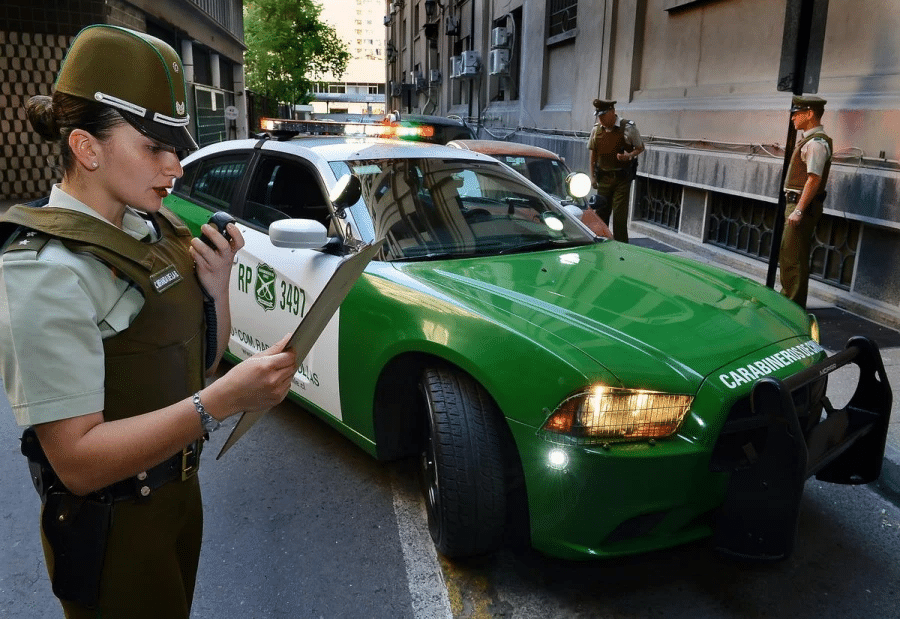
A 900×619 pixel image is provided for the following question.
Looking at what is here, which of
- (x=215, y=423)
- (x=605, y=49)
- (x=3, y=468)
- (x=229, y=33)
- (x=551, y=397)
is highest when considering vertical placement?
(x=229, y=33)

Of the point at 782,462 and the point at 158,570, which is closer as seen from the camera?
the point at 158,570

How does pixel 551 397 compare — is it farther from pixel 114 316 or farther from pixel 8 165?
pixel 8 165

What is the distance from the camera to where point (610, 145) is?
1017 centimetres

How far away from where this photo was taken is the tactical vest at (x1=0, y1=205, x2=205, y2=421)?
137 cm

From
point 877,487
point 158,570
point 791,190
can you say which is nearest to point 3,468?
point 158,570

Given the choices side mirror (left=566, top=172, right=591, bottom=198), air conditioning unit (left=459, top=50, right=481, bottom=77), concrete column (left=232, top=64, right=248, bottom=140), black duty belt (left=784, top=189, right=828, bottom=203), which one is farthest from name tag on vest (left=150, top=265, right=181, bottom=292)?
concrete column (left=232, top=64, right=248, bottom=140)

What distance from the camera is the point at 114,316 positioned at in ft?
4.63

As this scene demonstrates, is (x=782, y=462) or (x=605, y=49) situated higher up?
(x=605, y=49)

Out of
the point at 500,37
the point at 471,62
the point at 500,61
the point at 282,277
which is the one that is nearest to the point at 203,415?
the point at 282,277

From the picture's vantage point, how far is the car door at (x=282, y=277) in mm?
3713

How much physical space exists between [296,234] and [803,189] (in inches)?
205

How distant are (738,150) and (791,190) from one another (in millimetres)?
2733

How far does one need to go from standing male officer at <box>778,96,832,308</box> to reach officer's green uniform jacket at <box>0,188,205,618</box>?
6.20 m

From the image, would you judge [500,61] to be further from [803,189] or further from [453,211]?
[453,211]
